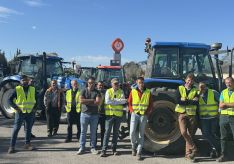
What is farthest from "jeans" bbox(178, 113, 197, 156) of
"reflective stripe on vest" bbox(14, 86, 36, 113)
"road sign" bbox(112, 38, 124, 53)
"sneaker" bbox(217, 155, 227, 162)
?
"road sign" bbox(112, 38, 124, 53)

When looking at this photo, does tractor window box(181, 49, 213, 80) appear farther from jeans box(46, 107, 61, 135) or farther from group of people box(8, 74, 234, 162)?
jeans box(46, 107, 61, 135)

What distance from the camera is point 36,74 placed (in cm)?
1520

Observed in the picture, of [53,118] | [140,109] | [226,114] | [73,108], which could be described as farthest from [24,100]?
[226,114]

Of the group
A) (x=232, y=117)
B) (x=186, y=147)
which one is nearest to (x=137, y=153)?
(x=186, y=147)

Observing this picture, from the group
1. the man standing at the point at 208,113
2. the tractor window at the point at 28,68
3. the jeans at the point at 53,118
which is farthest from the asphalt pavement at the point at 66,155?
the tractor window at the point at 28,68

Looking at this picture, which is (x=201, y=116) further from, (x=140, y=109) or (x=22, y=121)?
(x=22, y=121)

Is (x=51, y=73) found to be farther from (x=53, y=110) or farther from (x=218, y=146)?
(x=218, y=146)

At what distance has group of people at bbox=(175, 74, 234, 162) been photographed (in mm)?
8289

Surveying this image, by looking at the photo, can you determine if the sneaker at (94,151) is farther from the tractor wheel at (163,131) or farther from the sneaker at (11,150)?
the sneaker at (11,150)

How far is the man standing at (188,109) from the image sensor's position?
8.36m

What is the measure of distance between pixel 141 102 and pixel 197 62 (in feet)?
5.87

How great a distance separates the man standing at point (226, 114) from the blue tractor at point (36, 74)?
23.6ft

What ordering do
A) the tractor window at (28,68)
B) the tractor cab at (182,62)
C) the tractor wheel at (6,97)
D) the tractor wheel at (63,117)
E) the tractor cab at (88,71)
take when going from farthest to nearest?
the tractor cab at (88,71) → the tractor window at (28,68) → the tractor wheel at (6,97) → the tractor wheel at (63,117) → the tractor cab at (182,62)

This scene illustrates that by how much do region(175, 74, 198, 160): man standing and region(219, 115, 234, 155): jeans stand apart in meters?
0.59
